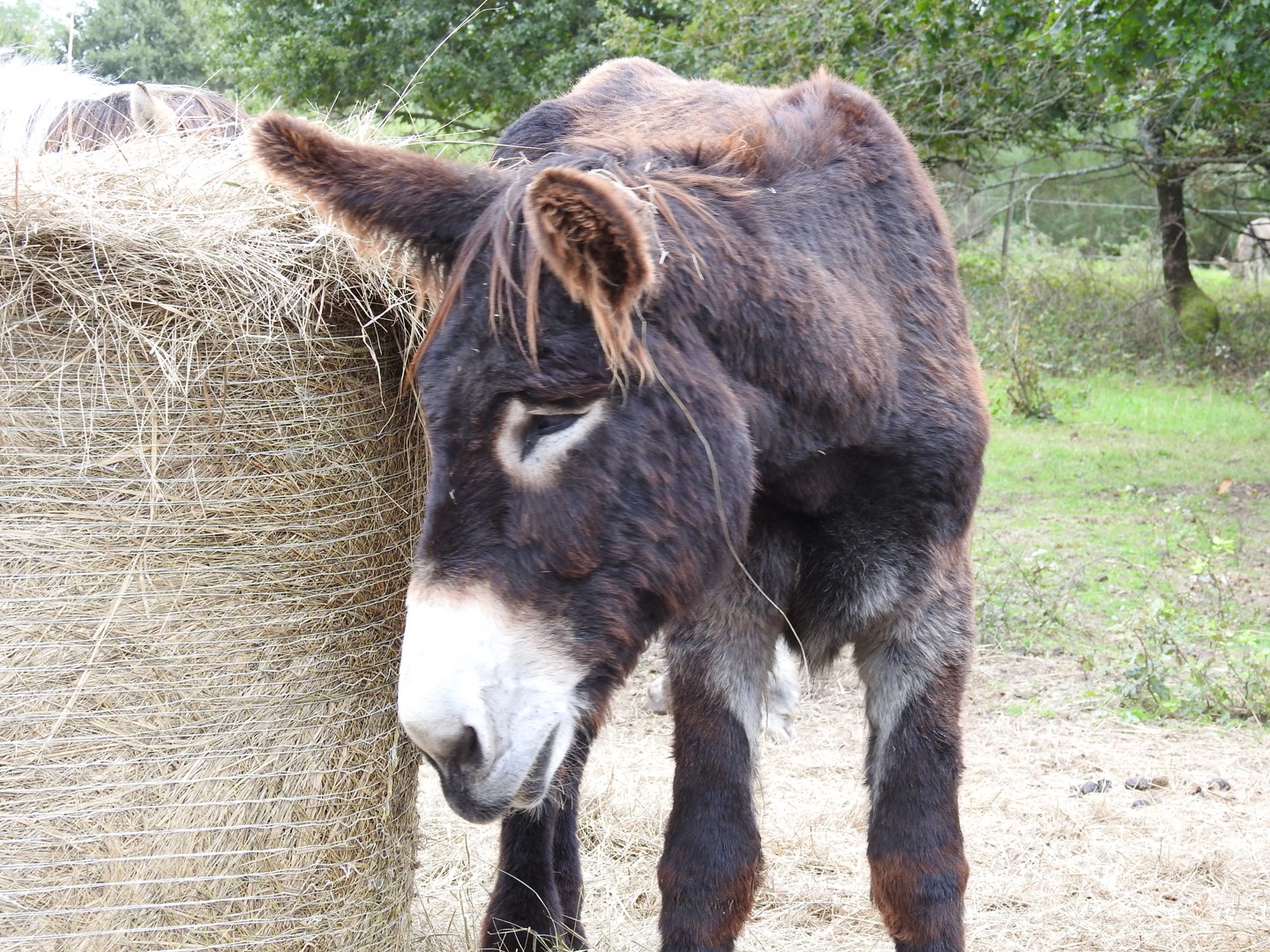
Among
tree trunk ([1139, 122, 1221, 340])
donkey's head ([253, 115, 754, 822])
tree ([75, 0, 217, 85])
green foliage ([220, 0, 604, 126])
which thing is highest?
donkey's head ([253, 115, 754, 822])

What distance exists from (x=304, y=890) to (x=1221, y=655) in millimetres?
4461

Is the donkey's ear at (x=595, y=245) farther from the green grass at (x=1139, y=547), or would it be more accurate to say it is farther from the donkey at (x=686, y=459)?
the green grass at (x=1139, y=547)

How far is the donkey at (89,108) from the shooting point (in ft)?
12.0

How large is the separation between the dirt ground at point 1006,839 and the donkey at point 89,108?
99.8 inches

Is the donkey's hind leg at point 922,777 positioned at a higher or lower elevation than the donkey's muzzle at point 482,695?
lower

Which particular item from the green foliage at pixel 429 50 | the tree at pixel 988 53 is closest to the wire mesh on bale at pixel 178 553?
the tree at pixel 988 53

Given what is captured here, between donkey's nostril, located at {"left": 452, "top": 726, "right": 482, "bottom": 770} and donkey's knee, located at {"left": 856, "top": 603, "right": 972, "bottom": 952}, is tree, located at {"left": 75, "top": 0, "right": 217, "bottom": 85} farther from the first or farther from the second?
donkey's nostril, located at {"left": 452, "top": 726, "right": 482, "bottom": 770}

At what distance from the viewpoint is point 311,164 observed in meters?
2.21

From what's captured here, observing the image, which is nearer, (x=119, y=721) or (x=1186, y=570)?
(x=119, y=721)

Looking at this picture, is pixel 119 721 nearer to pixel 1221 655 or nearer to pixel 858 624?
pixel 858 624

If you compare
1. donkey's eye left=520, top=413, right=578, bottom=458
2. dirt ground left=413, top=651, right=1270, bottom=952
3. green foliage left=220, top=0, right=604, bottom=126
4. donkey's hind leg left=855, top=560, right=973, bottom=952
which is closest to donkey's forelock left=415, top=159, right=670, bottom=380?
donkey's eye left=520, top=413, right=578, bottom=458

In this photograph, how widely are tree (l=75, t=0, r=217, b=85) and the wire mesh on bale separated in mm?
18042

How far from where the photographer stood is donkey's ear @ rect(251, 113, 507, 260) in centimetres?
220

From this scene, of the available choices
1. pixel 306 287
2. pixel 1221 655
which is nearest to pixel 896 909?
pixel 306 287
